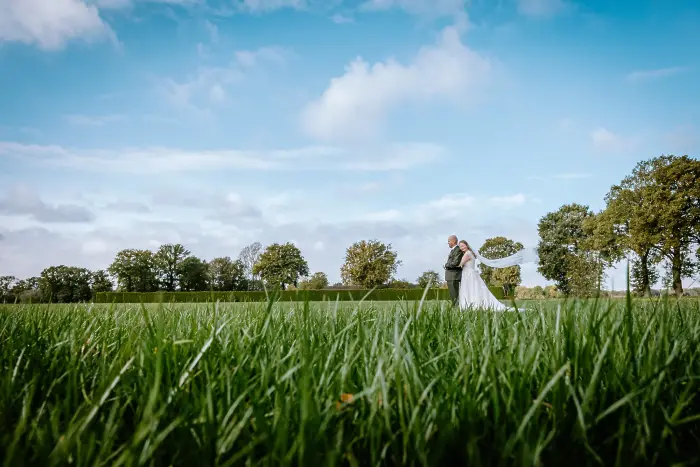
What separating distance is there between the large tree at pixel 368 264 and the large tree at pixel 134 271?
31.3 m

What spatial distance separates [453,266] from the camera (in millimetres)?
14266

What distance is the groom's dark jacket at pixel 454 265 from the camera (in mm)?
14289

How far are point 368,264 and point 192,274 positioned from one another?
96.7 ft

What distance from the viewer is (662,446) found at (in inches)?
42.3

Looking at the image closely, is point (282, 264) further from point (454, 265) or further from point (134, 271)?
point (454, 265)

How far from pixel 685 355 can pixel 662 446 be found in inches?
43.9

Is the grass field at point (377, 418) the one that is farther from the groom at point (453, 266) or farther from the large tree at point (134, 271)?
the large tree at point (134, 271)

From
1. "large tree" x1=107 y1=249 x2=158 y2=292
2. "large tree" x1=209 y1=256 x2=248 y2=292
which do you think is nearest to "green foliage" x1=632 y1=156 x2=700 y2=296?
"large tree" x1=209 y1=256 x2=248 y2=292

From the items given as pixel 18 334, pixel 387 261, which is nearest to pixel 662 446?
pixel 18 334

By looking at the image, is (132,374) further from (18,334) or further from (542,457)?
(18,334)

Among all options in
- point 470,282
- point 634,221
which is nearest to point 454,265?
point 470,282

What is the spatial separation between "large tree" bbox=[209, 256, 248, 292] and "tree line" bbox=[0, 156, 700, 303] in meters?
0.16

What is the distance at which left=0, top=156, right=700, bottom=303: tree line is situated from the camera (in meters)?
32.3

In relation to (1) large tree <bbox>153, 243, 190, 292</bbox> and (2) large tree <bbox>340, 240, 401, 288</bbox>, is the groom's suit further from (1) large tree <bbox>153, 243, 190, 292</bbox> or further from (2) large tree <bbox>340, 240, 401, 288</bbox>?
(1) large tree <bbox>153, 243, 190, 292</bbox>
